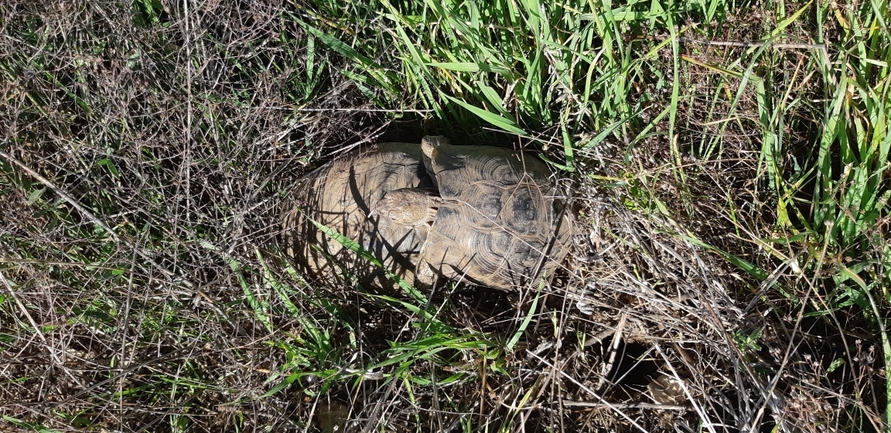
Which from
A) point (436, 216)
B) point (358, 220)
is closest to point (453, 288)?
point (436, 216)

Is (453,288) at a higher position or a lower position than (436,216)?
lower

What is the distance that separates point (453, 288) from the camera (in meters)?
2.26

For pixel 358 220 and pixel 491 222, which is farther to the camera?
pixel 358 220

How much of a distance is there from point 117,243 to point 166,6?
3.31ft

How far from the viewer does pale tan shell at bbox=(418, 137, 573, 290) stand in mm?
2135

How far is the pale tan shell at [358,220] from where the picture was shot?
223 centimetres

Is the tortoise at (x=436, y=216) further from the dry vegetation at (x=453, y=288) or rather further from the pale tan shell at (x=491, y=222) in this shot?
the dry vegetation at (x=453, y=288)

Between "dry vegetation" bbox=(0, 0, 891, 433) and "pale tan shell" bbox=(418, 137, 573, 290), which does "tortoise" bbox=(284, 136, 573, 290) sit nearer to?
"pale tan shell" bbox=(418, 137, 573, 290)

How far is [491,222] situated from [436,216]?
201mm

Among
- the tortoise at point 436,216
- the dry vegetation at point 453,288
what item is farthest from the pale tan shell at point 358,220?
the dry vegetation at point 453,288

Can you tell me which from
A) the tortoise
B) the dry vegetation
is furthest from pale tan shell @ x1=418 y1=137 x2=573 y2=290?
the dry vegetation

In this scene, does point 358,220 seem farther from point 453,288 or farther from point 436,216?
point 453,288

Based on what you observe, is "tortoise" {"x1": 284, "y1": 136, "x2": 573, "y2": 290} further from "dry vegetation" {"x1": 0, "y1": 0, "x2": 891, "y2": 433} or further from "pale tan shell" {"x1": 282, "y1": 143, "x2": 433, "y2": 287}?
"dry vegetation" {"x1": 0, "y1": 0, "x2": 891, "y2": 433}

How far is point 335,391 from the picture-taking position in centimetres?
243
